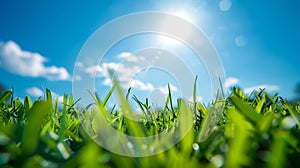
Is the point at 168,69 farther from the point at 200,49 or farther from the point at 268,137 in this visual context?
the point at 268,137

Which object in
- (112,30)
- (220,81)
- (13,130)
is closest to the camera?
(13,130)

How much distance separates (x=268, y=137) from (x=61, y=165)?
0.88 feet

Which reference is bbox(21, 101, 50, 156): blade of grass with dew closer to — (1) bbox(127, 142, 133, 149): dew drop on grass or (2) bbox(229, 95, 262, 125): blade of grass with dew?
(1) bbox(127, 142, 133, 149): dew drop on grass

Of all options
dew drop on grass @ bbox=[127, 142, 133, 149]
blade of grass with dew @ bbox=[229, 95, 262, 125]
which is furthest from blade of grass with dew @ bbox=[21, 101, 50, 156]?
blade of grass with dew @ bbox=[229, 95, 262, 125]

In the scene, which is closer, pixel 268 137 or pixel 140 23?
pixel 268 137

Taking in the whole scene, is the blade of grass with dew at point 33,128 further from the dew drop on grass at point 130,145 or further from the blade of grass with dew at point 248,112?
the blade of grass with dew at point 248,112

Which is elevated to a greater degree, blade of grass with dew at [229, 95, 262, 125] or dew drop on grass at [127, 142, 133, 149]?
blade of grass with dew at [229, 95, 262, 125]

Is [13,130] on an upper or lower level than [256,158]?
upper

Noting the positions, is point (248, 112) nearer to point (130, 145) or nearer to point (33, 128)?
point (130, 145)

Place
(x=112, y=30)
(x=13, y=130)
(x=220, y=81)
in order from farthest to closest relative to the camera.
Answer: (x=220, y=81) → (x=112, y=30) → (x=13, y=130)

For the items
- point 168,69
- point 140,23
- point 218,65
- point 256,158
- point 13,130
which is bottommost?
point 256,158

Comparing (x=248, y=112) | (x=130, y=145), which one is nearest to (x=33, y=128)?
(x=130, y=145)

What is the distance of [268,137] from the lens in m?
0.36

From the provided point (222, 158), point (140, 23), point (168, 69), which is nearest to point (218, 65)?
point (168, 69)
